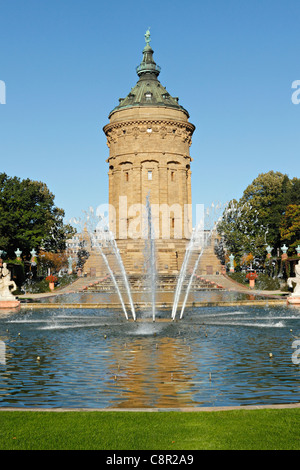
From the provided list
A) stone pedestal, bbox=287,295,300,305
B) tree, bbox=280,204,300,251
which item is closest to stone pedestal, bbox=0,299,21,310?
stone pedestal, bbox=287,295,300,305

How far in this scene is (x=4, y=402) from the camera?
8.62 m

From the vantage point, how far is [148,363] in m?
12.2

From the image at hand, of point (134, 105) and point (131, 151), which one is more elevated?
point (134, 105)

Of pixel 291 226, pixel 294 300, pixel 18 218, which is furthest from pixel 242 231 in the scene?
pixel 294 300

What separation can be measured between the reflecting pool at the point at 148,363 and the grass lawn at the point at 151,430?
109 cm

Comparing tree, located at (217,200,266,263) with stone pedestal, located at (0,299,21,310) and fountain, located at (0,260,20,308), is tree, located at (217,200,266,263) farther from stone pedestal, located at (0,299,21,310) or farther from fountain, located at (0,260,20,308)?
fountain, located at (0,260,20,308)

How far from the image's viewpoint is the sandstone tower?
7038 centimetres

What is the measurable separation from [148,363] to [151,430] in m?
5.55

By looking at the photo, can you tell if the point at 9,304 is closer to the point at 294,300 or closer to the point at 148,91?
the point at 294,300

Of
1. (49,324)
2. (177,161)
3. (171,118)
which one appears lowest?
(49,324)

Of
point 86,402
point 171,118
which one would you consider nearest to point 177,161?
point 171,118

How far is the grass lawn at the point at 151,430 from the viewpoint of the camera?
Answer: 6.17 m
